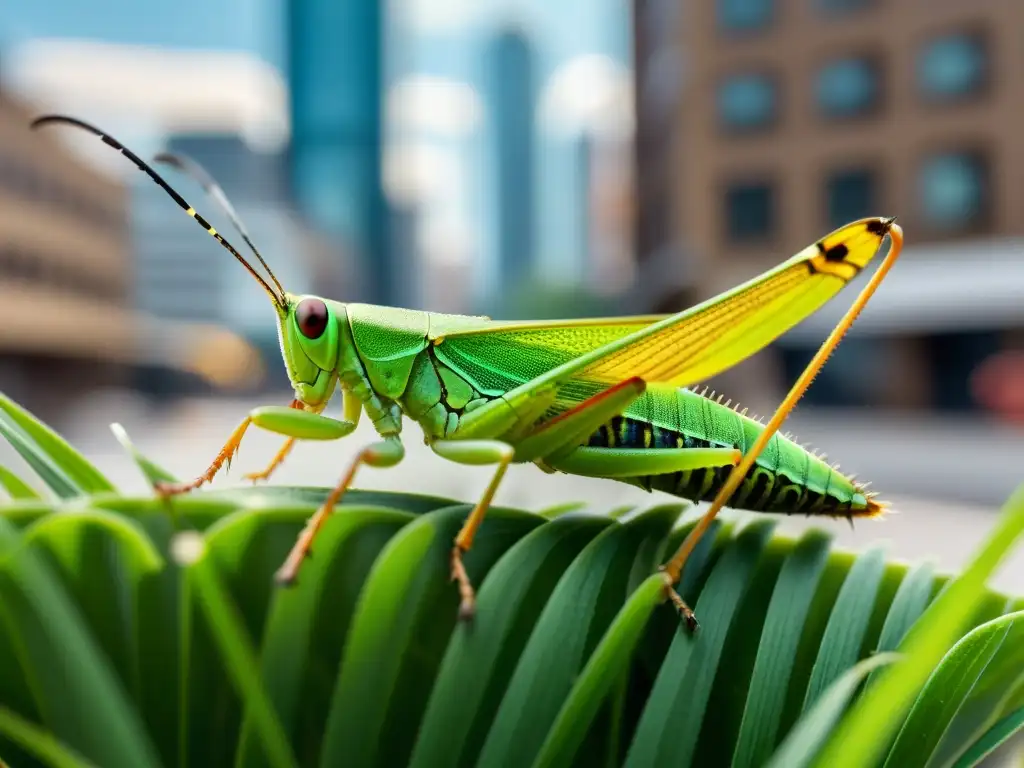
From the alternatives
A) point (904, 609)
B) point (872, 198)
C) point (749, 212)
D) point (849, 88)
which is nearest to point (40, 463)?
point (904, 609)

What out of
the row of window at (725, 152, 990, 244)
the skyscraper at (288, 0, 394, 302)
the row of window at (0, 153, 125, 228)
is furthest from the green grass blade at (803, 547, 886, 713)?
the skyscraper at (288, 0, 394, 302)

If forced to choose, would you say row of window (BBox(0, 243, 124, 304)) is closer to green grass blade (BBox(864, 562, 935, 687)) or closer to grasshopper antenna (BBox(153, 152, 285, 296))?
grasshopper antenna (BBox(153, 152, 285, 296))

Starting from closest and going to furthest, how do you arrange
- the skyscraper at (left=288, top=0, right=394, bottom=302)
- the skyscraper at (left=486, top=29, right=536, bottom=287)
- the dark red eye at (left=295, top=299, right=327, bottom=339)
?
the dark red eye at (left=295, top=299, right=327, bottom=339) < the skyscraper at (left=288, top=0, right=394, bottom=302) < the skyscraper at (left=486, top=29, right=536, bottom=287)

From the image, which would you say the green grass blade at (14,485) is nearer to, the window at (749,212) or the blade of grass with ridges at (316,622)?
the blade of grass with ridges at (316,622)

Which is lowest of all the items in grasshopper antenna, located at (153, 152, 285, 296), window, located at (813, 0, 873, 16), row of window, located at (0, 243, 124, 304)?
row of window, located at (0, 243, 124, 304)

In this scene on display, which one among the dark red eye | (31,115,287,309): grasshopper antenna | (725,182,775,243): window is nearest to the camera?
(31,115,287,309): grasshopper antenna

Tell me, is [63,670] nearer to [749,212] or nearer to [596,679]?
[596,679]
